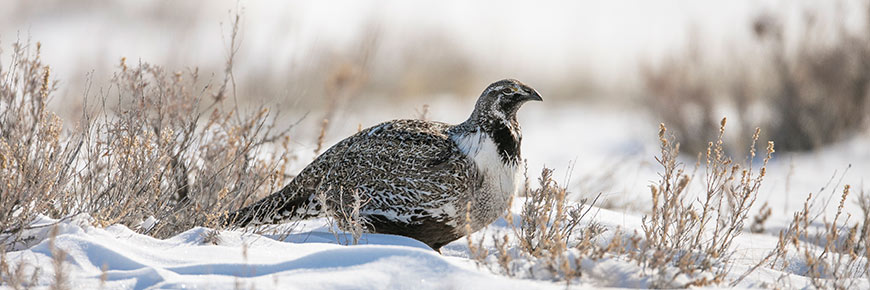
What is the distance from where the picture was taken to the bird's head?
4285 mm

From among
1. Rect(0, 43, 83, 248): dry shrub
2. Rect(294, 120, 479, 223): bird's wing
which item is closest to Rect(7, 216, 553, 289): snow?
Answer: Rect(0, 43, 83, 248): dry shrub

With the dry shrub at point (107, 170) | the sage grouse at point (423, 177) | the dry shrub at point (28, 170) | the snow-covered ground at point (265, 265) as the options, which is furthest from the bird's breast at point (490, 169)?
the dry shrub at point (28, 170)

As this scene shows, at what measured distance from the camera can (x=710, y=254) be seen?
356 cm

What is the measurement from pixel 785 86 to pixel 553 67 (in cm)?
731

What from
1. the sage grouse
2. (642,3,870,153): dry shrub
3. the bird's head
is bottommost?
the sage grouse

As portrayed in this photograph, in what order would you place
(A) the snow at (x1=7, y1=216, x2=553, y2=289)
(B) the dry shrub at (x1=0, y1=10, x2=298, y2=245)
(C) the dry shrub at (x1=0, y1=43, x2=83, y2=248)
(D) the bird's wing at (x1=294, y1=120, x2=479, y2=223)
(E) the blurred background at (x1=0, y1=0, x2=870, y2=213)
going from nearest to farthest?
(A) the snow at (x1=7, y1=216, x2=553, y2=289)
(C) the dry shrub at (x1=0, y1=43, x2=83, y2=248)
(B) the dry shrub at (x1=0, y1=10, x2=298, y2=245)
(D) the bird's wing at (x1=294, y1=120, x2=479, y2=223)
(E) the blurred background at (x1=0, y1=0, x2=870, y2=213)

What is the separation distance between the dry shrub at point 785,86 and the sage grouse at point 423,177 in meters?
5.99

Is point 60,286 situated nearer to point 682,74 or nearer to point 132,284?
point 132,284

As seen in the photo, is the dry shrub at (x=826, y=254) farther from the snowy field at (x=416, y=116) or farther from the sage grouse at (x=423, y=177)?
the sage grouse at (x=423, y=177)

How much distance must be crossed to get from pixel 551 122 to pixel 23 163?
10368mm

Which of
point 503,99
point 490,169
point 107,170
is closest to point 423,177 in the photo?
point 490,169

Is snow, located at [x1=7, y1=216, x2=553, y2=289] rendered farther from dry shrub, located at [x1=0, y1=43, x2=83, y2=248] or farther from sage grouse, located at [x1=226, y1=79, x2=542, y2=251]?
sage grouse, located at [x1=226, y1=79, x2=542, y2=251]

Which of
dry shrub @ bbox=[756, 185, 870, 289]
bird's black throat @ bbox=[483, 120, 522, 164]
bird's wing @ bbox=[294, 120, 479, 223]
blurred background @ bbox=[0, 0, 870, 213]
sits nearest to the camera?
dry shrub @ bbox=[756, 185, 870, 289]

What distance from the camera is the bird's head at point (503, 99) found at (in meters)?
4.29
